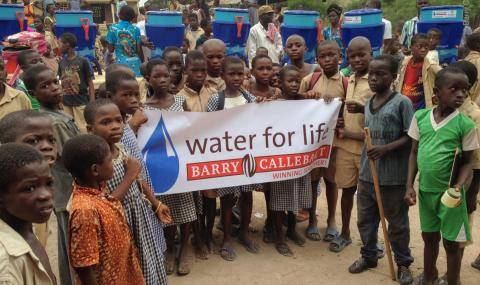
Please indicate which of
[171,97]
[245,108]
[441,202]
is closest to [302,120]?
[245,108]

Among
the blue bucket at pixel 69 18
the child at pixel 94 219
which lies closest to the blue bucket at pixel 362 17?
the blue bucket at pixel 69 18

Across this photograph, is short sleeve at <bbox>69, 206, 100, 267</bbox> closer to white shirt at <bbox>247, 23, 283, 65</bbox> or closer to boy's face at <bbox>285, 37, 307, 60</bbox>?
boy's face at <bbox>285, 37, 307, 60</bbox>

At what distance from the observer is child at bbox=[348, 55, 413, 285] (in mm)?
3605

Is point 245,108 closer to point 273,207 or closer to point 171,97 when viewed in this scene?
point 171,97

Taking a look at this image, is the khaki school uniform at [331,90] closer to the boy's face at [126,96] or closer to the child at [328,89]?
the child at [328,89]

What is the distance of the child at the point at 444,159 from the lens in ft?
10.6

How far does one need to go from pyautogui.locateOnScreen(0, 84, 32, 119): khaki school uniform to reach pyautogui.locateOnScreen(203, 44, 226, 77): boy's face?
170 cm

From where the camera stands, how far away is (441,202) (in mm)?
3307

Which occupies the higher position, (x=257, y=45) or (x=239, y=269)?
(x=257, y=45)

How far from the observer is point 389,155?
3674mm

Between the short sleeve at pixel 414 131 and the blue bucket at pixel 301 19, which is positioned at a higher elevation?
the blue bucket at pixel 301 19

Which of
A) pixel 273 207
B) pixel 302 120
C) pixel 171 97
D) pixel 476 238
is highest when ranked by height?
pixel 171 97

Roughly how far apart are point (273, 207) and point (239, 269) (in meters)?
0.65

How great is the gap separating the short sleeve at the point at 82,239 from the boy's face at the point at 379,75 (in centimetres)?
232
